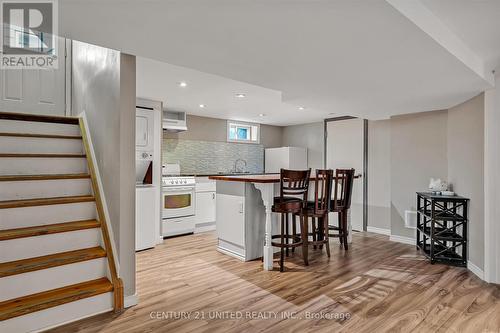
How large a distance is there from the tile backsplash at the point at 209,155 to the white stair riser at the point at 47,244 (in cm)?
306

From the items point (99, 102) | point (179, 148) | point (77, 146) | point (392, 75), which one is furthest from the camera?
point (179, 148)

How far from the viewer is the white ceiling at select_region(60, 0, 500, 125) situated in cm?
150

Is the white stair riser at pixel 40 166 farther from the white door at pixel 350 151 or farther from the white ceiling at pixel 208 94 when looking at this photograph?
the white door at pixel 350 151

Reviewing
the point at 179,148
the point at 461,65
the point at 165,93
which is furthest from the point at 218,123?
the point at 461,65

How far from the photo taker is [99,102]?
276 centimetres

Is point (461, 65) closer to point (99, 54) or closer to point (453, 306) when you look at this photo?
point (453, 306)

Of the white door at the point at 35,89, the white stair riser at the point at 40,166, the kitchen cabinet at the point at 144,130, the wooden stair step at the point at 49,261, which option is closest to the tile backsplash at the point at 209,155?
the kitchen cabinet at the point at 144,130

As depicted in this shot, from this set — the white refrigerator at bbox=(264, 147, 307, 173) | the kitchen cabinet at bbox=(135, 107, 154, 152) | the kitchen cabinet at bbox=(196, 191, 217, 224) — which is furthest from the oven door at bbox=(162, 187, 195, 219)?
the white refrigerator at bbox=(264, 147, 307, 173)

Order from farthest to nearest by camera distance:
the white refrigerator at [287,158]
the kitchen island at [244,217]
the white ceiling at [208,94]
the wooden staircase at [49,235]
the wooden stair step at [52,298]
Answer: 1. the white refrigerator at [287,158]
2. the kitchen island at [244,217]
3. the white ceiling at [208,94]
4. the wooden staircase at [49,235]
5. the wooden stair step at [52,298]

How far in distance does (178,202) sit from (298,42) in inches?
138

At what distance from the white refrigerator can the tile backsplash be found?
30cm

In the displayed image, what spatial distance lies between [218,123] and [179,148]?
1.16 metres

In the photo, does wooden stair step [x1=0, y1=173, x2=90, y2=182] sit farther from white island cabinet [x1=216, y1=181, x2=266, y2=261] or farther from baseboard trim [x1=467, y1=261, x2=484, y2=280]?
baseboard trim [x1=467, y1=261, x2=484, y2=280]

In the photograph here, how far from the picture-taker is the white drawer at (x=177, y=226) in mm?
4547
